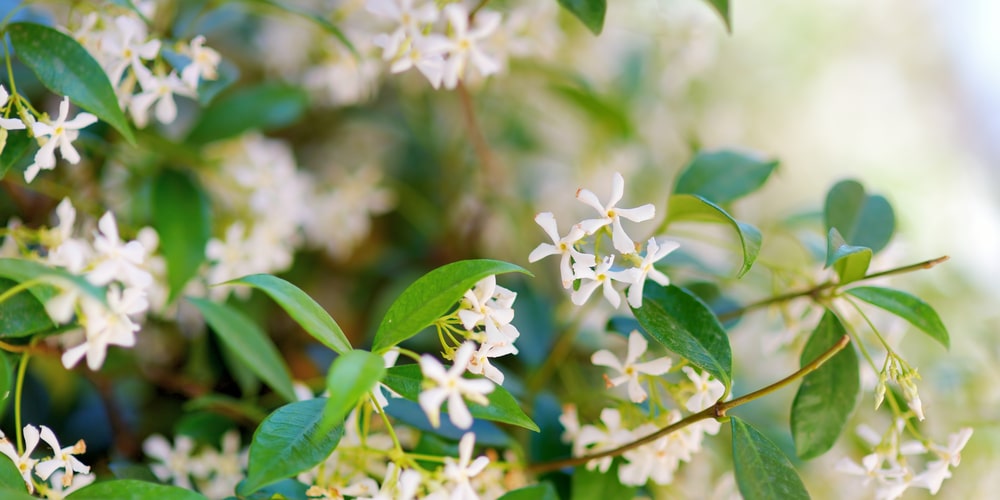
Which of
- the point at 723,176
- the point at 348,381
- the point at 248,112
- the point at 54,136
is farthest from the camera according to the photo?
the point at 248,112

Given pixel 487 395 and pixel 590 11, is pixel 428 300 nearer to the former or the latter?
pixel 487 395

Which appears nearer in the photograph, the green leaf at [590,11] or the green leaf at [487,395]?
the green leaf at [487,395]

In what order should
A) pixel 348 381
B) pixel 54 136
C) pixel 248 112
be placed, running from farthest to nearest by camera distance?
pixel 248 112, pixel 54 136, pixel 348 381

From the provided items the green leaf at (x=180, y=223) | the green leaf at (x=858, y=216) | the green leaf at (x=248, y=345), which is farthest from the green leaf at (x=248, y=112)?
the green leaf at (x=858, y=216)

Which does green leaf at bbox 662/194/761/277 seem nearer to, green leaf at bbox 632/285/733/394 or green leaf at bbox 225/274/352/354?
green leaf at bbox 632/285/733/394

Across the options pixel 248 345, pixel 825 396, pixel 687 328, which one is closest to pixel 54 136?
pixel 248 345

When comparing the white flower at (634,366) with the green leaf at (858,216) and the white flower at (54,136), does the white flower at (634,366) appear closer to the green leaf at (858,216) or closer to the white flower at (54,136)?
the green leaf at (858,216)

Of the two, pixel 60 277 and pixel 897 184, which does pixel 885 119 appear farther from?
pixel 60 277
